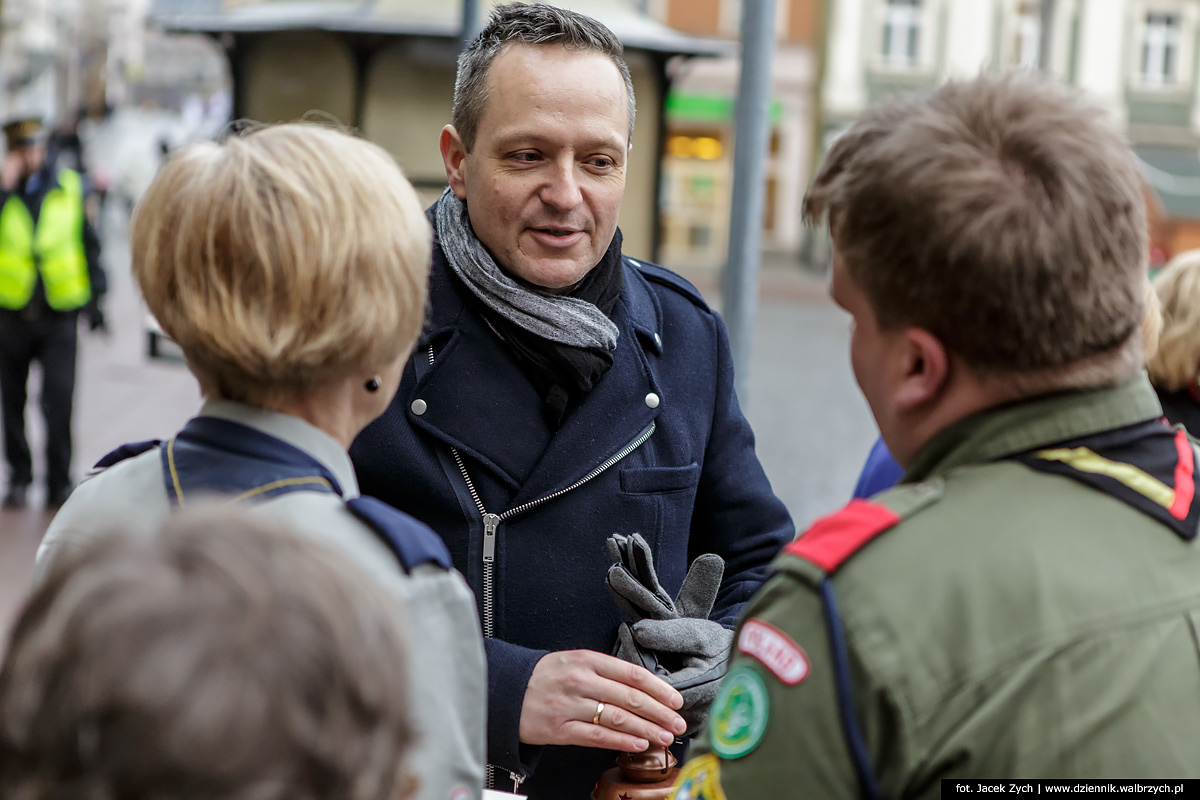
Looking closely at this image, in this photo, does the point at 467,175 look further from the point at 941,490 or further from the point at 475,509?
the point at 941,490

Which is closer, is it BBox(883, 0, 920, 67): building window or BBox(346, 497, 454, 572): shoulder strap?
BBox(346, 497, 454, 572): shoulder strap

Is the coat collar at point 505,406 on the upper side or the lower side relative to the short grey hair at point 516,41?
lower

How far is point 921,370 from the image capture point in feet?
4.13

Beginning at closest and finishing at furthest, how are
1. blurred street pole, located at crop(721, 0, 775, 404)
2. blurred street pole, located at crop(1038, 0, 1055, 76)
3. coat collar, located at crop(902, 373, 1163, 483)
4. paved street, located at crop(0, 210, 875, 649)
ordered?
coat collar, located at crop(902, 373, 1163, 483)
blurred street pole, located at crop(721, 0, 775, 404)
paved street, located at crop(0, 210, 875, 649)
blurred street pole, located at crop(1038, 0, 1055, 76)

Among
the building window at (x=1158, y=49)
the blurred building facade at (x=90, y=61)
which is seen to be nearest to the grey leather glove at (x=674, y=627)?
the blurred building facade at (x=90, y=61)

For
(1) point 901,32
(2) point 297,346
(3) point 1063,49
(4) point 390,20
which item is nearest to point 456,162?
(2) point 297,346

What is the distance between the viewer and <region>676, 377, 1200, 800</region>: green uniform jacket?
1082 millimetres

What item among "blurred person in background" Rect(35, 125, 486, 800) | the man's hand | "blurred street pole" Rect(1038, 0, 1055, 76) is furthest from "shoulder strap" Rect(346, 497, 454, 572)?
"blurred street pole" Rect(1038, 0, 1055, 76)

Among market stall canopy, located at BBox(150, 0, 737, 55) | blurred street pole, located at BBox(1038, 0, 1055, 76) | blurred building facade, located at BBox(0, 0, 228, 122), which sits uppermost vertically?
blurred building facade, located at BBox(0, 0, 228, 122)

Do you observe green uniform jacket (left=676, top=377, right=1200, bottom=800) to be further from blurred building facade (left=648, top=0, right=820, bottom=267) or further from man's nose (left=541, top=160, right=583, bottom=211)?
blurred building facade (left=648, top=0, right=820, bottom=267)

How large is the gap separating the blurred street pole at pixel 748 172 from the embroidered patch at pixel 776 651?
2124mm

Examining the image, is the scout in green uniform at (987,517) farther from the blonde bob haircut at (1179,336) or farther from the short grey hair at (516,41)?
the blonde bob haircut at (1179,336)

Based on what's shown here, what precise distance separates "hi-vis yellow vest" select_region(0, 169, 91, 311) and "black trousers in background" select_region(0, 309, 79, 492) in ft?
0.34

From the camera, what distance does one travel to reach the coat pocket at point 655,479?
83.0 inches
